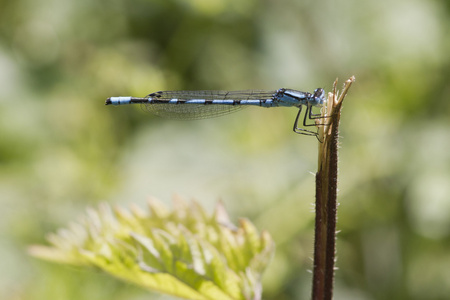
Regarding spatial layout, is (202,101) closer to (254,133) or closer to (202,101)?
(202,101)

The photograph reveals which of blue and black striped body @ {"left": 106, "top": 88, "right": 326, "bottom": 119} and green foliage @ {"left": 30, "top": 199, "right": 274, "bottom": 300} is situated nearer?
green foliage @ {"left": 30, "top": 199, "right": 274, "bottom": 300}

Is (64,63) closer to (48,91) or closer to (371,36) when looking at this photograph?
(48,91)

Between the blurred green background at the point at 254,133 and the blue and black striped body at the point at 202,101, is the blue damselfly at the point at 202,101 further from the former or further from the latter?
the blurred green background at the point at 254,133

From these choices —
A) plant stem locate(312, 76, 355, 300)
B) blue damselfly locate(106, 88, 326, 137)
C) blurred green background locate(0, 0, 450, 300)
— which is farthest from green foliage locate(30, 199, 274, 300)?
blue damselfly locate(106, 88, 326, 137)

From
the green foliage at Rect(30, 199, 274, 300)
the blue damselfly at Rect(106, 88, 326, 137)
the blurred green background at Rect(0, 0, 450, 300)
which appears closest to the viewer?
the green foliage at Rect(30, 199, 274, 300)

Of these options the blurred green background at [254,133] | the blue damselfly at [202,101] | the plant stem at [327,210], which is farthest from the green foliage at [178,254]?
the blue damselfly at [202,101]

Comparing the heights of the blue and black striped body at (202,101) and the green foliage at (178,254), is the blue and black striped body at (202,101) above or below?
above

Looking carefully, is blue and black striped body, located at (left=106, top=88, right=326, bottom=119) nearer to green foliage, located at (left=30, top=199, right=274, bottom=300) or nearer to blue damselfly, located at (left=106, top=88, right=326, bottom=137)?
blue damselfly, located at (left=106, top=88, right=326, bottom=137)

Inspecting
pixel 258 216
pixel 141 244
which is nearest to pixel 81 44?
pixel 258 216
